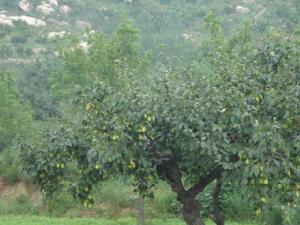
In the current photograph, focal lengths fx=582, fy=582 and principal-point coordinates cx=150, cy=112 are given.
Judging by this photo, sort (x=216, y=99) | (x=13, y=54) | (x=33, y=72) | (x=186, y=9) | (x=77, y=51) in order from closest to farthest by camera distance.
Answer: (x=216, y=99), (x=77, y=51), (x=33, y=72), (x=13, y=54), (x=186, y=9)

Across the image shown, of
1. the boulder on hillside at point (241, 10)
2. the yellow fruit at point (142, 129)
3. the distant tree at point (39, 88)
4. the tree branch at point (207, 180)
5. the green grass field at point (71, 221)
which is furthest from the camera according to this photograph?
the boulder on hillside at point (241, 10)

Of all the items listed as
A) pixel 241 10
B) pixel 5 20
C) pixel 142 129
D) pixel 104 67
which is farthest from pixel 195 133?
pixel 5 20

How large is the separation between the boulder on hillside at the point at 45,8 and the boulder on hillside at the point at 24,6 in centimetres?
85

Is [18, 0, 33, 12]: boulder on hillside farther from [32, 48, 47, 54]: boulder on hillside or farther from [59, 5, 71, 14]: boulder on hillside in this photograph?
[32, 48, 47, 54]: boulder on hillside

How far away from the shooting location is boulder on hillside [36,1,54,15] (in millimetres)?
59719

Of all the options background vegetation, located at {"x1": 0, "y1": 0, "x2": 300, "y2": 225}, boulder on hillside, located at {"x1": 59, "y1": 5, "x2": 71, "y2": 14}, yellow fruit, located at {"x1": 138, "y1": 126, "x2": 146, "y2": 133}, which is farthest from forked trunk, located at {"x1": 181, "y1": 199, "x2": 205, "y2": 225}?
boulder on hillside, located at {"x1": 59, "y1": 5, "x2": 71, "y2": 14}

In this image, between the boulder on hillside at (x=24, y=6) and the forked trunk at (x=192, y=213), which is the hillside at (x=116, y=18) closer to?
the boulder on hillside at (x=24, y=6)

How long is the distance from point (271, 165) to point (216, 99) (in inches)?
41.0

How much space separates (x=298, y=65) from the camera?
24.0 ft

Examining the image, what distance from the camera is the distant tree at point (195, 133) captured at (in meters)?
6.22

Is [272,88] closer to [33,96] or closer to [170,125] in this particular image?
[170,125]

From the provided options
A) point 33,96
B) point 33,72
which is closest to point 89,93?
point 33,96

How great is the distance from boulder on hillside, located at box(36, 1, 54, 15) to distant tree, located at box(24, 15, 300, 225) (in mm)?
53773

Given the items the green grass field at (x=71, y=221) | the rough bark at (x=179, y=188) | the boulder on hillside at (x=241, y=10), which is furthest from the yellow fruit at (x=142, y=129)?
the boulder on hillside at (x=241, y=10)
